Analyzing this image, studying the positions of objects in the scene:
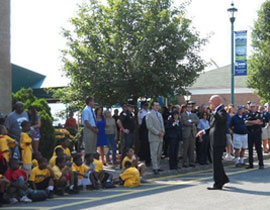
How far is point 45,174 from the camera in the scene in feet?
35.1

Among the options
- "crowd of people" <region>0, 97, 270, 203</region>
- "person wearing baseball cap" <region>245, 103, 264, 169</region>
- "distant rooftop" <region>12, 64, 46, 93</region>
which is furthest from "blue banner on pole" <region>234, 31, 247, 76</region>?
"distant rooftop" <region>12, 64, 46, 93</region>

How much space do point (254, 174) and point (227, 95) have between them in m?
31.2

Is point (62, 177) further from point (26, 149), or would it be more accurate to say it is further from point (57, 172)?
point (26, 149)

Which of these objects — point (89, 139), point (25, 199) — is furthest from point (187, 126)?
point (25, 199)

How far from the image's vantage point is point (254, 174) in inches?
530

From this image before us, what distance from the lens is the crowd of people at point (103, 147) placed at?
34.5 feet

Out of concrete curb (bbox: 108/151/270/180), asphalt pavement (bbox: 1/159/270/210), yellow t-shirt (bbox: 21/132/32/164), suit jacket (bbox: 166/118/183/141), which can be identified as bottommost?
asphalt pavement (bbox: 1/159/270/210)

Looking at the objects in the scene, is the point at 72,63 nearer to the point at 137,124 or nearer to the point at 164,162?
the point at 137,124

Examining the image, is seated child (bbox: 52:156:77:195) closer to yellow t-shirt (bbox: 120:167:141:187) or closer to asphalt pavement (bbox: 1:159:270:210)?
asphalt pavement (bbox: 1:159:270:210)

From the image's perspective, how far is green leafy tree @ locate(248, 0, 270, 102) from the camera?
30.4m

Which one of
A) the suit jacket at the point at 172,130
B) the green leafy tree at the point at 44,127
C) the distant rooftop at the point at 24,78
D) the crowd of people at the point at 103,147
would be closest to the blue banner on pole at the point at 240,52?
the crowd of people at the point at 103,147

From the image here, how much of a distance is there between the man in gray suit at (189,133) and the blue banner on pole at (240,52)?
5.83 m

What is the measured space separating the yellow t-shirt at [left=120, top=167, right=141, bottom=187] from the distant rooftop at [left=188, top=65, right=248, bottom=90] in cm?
3235

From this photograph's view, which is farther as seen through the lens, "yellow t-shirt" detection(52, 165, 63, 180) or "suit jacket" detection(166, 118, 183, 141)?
"suit jacket" detection(166, 118, 183, 141)
